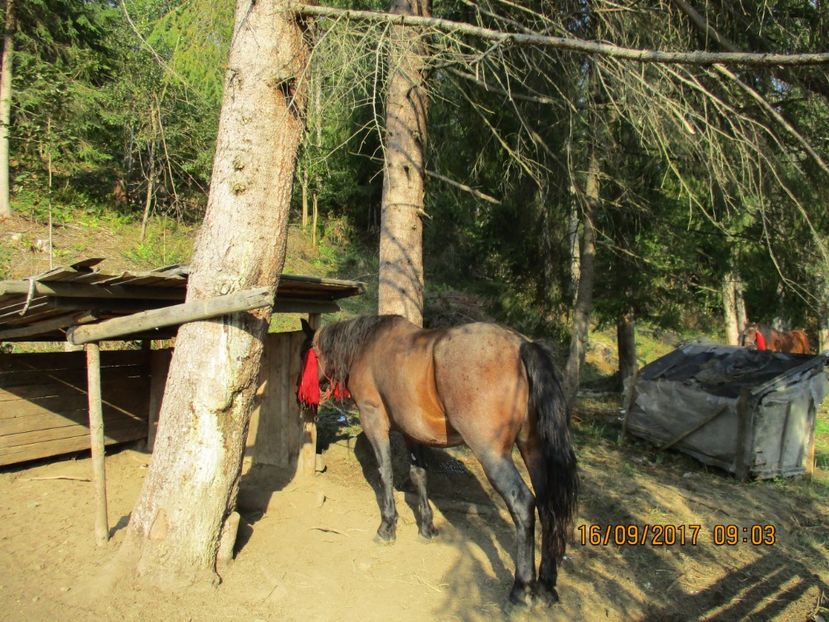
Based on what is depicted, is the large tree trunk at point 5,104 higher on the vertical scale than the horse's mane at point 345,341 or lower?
higher

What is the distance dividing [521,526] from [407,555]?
3.94 ft

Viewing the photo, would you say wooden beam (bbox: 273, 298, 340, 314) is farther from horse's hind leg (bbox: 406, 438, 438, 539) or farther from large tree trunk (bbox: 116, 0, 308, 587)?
horse's hind leg (bbox: 406, 438, 438, 539)

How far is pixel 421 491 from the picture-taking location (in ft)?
16.5

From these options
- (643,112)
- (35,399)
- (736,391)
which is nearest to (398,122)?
(643,112)

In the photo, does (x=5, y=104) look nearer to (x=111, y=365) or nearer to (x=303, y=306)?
(x=111, y=365)

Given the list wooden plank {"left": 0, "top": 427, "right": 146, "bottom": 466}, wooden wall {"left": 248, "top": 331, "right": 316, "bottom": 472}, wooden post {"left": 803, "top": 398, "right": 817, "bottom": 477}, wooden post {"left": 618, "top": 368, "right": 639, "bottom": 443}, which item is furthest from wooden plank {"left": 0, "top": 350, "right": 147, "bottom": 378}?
wooden post {"left": 803, "top": 398, "right": 817, "bottom": 477}

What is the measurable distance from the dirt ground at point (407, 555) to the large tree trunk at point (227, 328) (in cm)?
34

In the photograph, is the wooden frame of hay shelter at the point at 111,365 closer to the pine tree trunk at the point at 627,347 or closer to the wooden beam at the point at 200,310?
the wooden beam at the point at 200,310

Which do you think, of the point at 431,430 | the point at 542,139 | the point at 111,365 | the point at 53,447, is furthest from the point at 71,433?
the point at 542,139

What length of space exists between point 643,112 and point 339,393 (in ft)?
11.9

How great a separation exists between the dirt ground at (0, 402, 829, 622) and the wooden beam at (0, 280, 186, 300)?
1.89m

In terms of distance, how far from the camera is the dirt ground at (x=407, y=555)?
3.71 m

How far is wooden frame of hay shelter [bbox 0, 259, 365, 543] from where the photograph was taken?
12.6 feet
